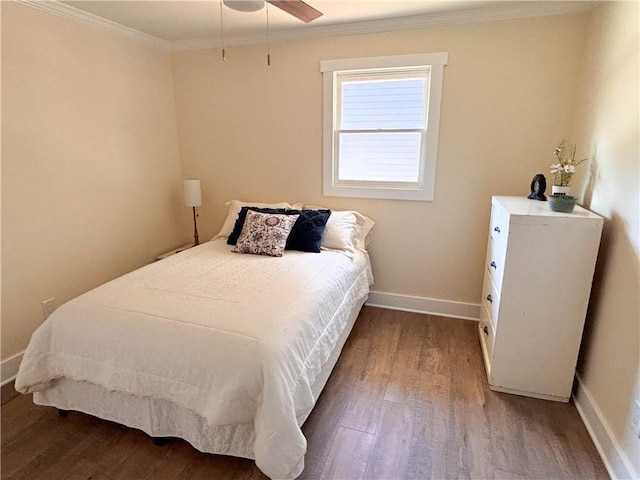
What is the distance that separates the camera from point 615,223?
1.86 metres

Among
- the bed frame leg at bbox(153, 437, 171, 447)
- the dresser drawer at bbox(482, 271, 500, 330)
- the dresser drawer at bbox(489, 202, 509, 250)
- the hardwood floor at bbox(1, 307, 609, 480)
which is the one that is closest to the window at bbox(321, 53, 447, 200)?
the dresser drawer at bbox(489, 202, 509, 250)

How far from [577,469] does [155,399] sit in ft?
6.65

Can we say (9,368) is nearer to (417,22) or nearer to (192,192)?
(192,192)

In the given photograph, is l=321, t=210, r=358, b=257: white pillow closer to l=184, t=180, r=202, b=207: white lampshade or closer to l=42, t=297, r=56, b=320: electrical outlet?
l=184, t=180, r=202, b=207: white lampshade

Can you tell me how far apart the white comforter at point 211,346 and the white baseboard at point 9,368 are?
2.17 ft

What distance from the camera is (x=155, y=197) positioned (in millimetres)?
3430

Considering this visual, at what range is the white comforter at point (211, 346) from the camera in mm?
1452

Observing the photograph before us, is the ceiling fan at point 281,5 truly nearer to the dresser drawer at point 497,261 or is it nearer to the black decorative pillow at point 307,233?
the black decorative pillow at point 307,233

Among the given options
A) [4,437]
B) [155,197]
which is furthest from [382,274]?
[4,437]

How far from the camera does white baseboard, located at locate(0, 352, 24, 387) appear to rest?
221cm

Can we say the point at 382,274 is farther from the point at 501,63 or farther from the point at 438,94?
the point at 501,63

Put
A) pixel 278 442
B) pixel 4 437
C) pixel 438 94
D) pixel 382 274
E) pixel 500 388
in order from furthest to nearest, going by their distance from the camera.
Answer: pixel 382 274, pixel 438 94, pixel 500 388, pixel 4 437, pixel 278 442

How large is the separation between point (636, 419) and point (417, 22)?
281 cm

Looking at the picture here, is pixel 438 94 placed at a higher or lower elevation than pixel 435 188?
higher
